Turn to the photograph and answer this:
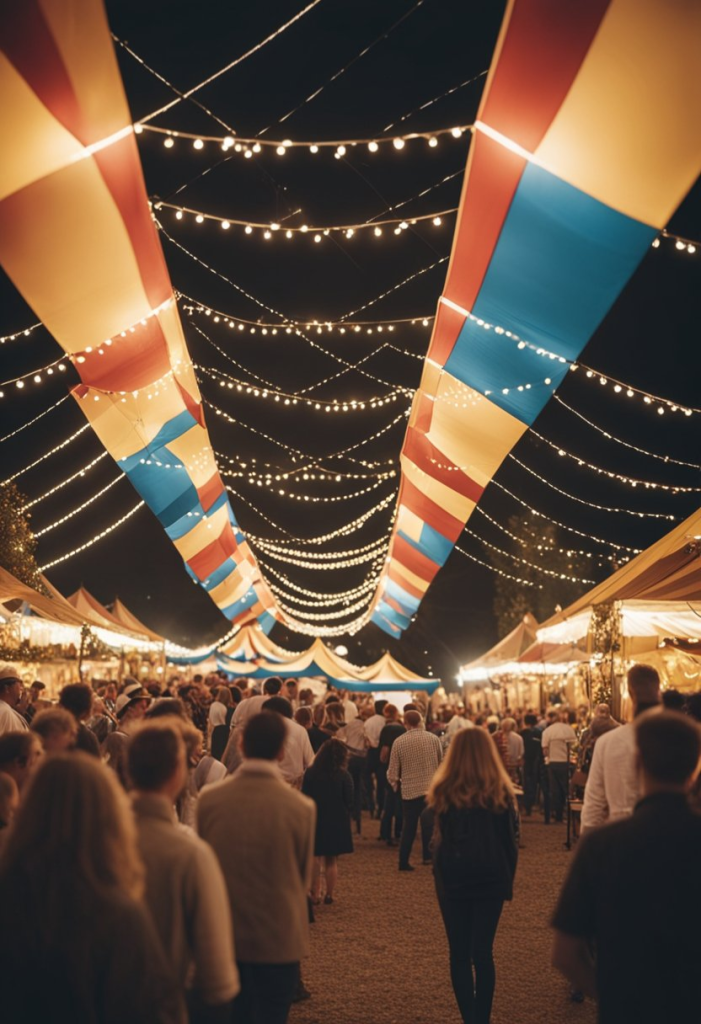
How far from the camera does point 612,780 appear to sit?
481cm

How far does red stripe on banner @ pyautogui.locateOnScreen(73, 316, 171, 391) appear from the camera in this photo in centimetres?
920

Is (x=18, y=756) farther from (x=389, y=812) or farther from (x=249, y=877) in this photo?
(x=389, y=812)

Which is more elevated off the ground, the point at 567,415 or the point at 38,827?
the point at 567,415

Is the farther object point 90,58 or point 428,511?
point 428,511

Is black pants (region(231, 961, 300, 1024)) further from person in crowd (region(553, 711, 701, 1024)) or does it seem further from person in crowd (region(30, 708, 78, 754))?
person in crowd (region(30, 708, 78, 754))

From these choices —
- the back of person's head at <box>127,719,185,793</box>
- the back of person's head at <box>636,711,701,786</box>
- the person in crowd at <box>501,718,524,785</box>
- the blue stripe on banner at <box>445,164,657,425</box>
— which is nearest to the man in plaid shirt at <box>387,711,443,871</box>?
the blue stripe on banner at <box>445,164,657,425</box>

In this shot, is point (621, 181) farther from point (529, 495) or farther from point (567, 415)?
point (529, 495)

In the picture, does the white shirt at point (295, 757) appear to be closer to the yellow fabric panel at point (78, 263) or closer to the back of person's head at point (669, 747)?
the yellow fabric panel at point (78, 263)

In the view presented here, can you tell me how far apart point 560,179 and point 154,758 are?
16.5 feet

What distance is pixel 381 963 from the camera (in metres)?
6.68

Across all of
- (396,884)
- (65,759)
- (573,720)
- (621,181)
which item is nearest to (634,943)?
(65,759)

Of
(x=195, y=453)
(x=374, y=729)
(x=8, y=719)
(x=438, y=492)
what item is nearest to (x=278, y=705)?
(x=8, y=719)

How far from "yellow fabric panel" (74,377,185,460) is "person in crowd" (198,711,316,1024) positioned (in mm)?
7124

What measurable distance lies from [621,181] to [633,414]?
2221 centimetres
